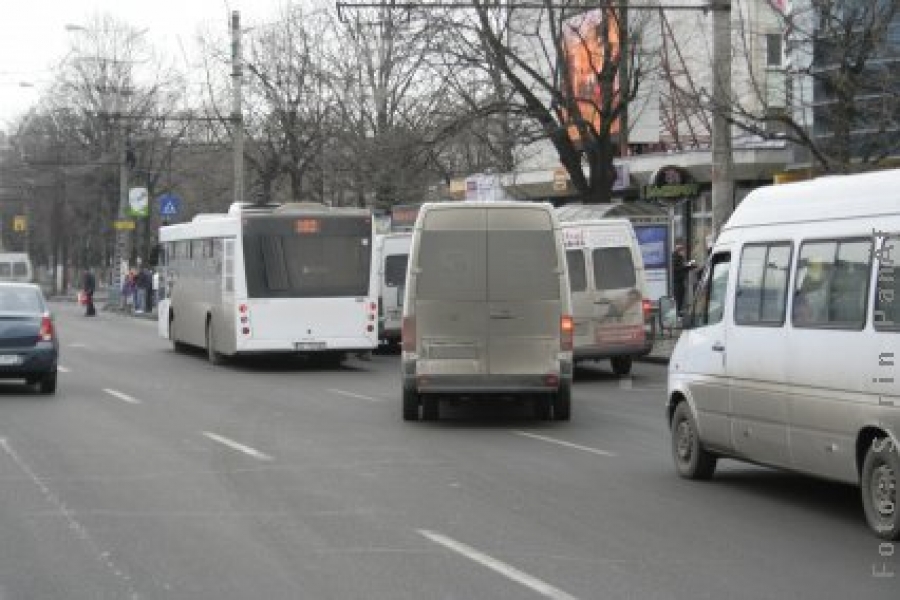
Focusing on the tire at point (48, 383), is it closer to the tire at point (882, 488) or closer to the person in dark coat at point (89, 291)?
the tire at point (882, 488)

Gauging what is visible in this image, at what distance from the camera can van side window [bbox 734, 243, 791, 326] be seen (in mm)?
11242

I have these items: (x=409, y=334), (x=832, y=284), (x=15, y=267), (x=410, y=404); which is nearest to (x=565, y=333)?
(x=409, y=334)

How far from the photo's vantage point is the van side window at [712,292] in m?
12.3

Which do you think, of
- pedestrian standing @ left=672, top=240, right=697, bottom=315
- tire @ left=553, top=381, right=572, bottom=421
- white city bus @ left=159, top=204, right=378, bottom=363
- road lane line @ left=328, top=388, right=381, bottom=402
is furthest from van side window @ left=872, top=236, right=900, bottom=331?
pedestrian standing @ left=672, top=240, right=697, bottom=315

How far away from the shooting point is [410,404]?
1786 cm

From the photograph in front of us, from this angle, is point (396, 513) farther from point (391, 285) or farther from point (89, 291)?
point (89, 291)

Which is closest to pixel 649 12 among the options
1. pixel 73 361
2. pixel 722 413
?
pixel 73 361

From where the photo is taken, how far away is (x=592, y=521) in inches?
413

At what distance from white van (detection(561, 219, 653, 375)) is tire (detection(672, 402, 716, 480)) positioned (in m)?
11.2

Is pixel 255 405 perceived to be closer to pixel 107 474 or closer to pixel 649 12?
pixel 107 474

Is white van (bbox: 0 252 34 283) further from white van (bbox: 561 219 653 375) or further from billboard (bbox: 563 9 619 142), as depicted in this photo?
white van (bbox: 561 219 653 375)

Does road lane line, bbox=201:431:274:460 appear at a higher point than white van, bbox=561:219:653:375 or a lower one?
lower

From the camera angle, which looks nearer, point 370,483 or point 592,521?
point 592,521

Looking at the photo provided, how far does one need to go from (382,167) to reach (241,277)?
725 inches
